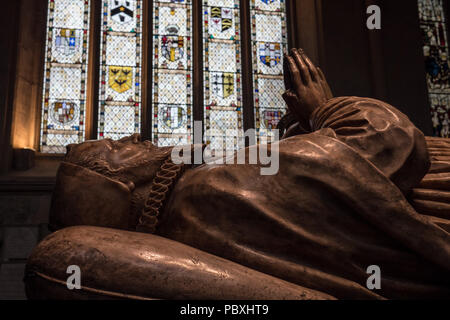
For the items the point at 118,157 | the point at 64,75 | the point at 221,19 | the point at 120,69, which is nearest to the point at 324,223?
the point at 118,157

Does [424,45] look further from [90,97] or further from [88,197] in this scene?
[88,197]

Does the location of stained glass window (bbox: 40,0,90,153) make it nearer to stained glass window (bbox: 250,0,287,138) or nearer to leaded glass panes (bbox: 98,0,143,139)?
leaded glass panes (bbox: 98,0,143,139)

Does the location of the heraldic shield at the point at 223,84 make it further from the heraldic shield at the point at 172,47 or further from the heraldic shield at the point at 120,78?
the heraldic shield at the point at 120,78

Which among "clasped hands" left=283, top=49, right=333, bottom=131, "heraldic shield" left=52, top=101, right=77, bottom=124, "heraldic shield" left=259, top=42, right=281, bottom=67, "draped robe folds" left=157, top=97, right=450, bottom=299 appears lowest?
"draped robe folds" left=157, top=97, right=450, bottom=299

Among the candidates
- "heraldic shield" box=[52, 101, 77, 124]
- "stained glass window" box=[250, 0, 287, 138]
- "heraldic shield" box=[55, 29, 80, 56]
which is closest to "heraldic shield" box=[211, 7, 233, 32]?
"stained glass window" box=[250, 0, 287, 138]

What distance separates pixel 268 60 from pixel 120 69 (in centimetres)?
203

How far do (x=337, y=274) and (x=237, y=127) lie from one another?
4.86 m

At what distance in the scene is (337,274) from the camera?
1649mm

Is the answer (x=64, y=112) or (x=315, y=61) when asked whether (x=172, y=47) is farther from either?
(x=315, y=61)

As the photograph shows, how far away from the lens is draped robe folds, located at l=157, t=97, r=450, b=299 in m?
1.62

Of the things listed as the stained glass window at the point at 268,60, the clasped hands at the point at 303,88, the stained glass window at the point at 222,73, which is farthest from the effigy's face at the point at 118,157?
the stained glass window at the point at 268,60

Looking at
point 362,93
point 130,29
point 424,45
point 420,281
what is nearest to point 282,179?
point 420,281

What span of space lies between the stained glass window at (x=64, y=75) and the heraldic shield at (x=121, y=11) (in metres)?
0.34

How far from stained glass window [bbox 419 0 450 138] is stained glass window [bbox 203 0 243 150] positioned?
2.76 metres
